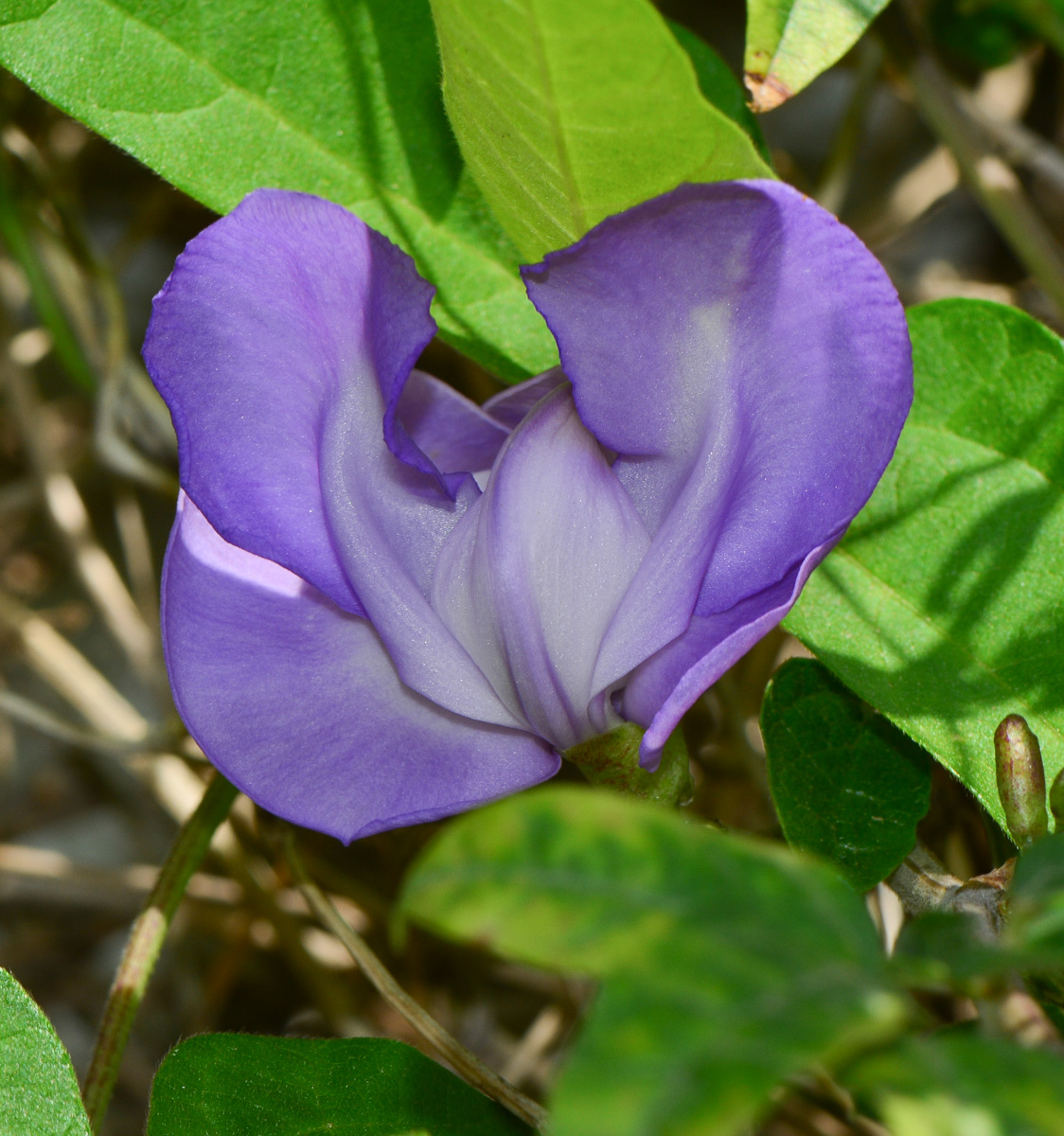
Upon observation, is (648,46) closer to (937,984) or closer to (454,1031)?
(937,984)

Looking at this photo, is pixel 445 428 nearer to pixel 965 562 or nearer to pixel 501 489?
pixel 501 489

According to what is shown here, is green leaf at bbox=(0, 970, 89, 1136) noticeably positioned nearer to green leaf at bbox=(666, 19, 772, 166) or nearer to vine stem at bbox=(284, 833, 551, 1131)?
vine stem at bbox=(284, 833, 551, 1131)

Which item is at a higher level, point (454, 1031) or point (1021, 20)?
point (1021, 20)

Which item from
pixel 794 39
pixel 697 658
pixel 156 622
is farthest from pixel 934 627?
pixel 156 622

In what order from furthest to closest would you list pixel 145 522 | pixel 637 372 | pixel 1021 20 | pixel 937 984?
1. pixel 145 522
2. pixel 1021 20
3. pixel 637 372
4. pixel 937 984

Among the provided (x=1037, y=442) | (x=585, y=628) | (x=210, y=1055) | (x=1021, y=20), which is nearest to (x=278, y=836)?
(x=210, y=1055)

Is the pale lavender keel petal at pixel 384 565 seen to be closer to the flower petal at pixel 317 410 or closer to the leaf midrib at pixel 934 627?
the flower petal at pixel 317 410
